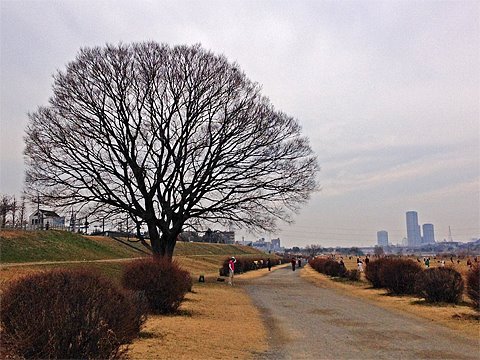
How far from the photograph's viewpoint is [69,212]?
27.1 meters

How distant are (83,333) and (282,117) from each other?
2397cm

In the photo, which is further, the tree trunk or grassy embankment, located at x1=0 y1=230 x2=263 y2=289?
grassy embankment, located at x1=0 y1=230 x2=263 y2=289

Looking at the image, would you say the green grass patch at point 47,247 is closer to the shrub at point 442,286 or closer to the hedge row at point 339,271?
the hedge row at point 339,271

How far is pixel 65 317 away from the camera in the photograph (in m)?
6.14

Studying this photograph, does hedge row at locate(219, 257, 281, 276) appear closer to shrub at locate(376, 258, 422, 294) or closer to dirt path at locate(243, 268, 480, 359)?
shrub at locate(376, 258, 422, 294)

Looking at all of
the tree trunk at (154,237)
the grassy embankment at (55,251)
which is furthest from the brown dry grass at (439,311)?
the grassy embankment at (55,251)

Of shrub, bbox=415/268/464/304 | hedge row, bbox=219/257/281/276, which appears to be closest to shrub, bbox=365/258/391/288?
shrub, bbox=415/268/464/304

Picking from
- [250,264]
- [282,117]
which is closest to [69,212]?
[282,117]

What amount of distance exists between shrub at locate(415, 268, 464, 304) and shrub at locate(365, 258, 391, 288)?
264 inches

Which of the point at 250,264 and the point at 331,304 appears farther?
the point at 250,264

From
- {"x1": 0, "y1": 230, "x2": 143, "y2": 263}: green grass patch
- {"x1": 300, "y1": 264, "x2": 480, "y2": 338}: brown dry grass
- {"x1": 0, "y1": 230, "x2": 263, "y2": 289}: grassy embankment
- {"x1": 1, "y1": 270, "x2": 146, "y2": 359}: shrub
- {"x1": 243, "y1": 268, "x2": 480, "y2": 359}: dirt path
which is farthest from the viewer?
{"x1": 0, "y1": 230, "x2": 143, "y2": 263}: green grass patch

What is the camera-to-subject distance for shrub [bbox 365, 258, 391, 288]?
26109mm

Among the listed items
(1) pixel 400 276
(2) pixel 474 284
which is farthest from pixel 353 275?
→ (2) pixel 474 284

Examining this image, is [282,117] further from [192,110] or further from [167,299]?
[167,299]
